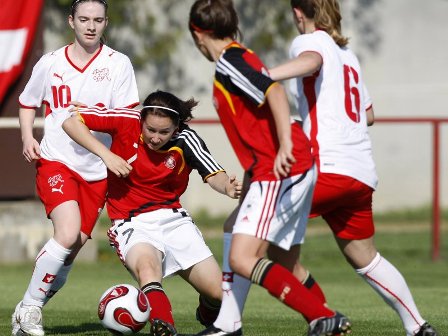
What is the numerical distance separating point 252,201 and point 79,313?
11.1 feet

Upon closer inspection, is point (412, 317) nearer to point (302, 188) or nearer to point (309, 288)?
point (309, 288)

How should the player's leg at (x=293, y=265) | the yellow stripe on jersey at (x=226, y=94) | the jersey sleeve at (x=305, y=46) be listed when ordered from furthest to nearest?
the player's leg at (x=293, y=265) < the jersey sleeve at (x=305, y=46) < the yellow stripe on jersey at (x=226, y=94)

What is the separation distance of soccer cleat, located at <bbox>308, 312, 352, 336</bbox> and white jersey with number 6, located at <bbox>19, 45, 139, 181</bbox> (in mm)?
2310

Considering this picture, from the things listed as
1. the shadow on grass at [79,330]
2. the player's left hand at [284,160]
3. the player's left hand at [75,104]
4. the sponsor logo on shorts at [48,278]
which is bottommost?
the shadow on grass at [79,330]

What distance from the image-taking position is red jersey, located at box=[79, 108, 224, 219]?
6930 mm

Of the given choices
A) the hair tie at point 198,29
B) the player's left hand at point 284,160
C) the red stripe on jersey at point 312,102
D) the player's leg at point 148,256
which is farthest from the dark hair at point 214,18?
the player's leg at point 148,256

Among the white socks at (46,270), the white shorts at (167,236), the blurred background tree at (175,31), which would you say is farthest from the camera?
the blurred background tree at (175,31)

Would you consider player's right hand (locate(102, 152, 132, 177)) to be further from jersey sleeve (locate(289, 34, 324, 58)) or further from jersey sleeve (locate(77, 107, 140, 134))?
jersey sleeve (locate(289, 34, 324, 58))

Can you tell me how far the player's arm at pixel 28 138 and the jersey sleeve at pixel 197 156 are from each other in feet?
3.15

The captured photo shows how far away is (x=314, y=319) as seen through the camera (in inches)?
226

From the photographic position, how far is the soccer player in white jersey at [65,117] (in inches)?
287

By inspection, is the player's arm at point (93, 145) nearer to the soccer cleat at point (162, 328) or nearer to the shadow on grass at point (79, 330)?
the soccer cleat at point (162, 328)

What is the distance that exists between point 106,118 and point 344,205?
1.56m

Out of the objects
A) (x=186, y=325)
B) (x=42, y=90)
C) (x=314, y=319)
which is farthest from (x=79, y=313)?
(x=314, y=319)
